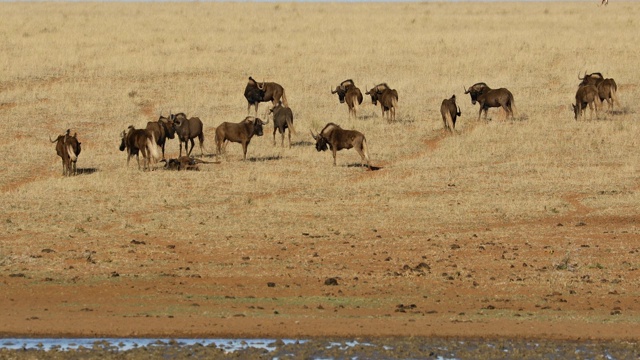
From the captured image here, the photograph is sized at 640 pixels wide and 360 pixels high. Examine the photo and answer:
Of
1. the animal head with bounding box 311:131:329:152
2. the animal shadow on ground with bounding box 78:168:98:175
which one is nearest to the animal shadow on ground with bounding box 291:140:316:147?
the animal head with bounding box 311:131:329:152

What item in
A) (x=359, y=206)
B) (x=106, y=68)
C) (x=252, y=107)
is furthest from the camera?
(x=106, y=68)

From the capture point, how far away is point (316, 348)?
11367 millimetres

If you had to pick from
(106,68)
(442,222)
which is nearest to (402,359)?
(442,222)

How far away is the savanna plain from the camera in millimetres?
13375

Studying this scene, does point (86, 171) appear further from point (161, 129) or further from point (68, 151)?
point (161, 129)

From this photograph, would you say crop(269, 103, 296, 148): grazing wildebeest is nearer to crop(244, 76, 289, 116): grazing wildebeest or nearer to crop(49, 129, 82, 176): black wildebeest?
crop(244, 76, 289, 116): grazing wildebeest

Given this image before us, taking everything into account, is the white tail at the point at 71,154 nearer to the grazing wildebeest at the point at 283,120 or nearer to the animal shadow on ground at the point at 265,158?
the animal shadow on ground at the point at 265,158

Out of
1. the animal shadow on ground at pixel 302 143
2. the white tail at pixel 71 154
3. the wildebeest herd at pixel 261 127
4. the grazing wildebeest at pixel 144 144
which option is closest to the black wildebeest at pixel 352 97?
the wildebeest herd at pixel 261 127

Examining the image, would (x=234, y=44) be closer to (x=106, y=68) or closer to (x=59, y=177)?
(x=106, y=68)

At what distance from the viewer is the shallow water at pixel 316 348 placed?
11.0 metres

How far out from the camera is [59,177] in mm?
24531

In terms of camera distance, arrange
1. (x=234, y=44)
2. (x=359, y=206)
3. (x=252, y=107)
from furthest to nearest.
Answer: (x=234, y=44) → (x=252, y=107) → (x=359, y=206)

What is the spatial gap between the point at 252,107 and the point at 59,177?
12010 mm

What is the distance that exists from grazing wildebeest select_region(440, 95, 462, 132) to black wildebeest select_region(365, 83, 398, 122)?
1907mm
